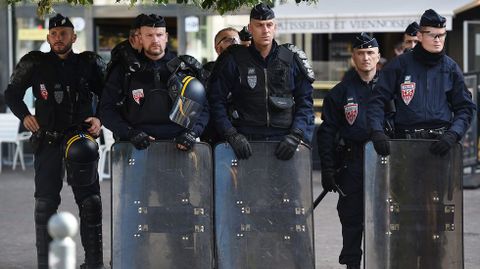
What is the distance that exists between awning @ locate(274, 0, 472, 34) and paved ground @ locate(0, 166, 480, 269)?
75.6 inches

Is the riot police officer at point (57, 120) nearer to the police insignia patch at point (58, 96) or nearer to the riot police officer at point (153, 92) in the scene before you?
the police insignia patch at point (58, 96)

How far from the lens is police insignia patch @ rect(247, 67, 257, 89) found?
705cm

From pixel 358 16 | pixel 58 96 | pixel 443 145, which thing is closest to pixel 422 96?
pixel 443 145

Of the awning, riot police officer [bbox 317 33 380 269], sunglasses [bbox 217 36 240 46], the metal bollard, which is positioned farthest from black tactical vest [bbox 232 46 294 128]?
the awning

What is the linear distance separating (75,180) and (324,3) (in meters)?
8.05

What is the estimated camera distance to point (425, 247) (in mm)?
6867

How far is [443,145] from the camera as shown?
6770 mm

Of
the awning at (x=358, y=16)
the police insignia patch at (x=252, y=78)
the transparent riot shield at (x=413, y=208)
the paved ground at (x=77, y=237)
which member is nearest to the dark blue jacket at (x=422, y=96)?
the transparent riot shield at (x=413, y=208)

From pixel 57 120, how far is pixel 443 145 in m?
2.72

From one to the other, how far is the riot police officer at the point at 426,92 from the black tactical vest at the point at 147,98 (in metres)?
1.30

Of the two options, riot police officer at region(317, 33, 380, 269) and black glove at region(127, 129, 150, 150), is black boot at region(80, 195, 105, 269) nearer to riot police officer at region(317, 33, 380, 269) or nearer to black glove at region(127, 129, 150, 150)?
black glove at region(127, 129, 150, 150)

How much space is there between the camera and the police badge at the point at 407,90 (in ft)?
23.3

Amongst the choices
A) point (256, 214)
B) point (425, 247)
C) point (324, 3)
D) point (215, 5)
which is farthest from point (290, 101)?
point (324, 3)

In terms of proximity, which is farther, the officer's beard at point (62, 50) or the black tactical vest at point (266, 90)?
the officer's beard at point (62, 50)
